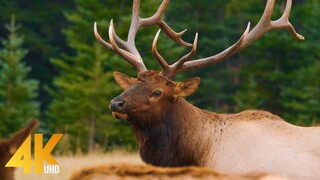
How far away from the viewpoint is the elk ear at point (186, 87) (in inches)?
348

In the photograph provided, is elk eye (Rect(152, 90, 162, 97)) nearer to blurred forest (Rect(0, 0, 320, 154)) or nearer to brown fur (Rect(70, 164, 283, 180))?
brown fur (Rect(70, 164, 283, 180))

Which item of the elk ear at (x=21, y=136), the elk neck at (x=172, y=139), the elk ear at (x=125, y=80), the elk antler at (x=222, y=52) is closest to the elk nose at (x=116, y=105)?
the elk neck at (x=172, y=139)

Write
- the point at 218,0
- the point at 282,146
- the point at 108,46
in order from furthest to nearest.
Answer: the point at 218,0
the point at 108,46
the point at 282,146

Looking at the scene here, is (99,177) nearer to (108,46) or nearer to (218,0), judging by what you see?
(108,46)

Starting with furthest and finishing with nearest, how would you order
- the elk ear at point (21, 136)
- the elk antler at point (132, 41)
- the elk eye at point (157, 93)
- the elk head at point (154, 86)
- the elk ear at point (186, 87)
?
the elk antler at point (132, 41) → the elk ear at point (186, 87) → the elk eye at point (157, 93) → the elk head at point (154, 86) → the elk ear at point (21, 136)

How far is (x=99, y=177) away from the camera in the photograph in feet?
13.1

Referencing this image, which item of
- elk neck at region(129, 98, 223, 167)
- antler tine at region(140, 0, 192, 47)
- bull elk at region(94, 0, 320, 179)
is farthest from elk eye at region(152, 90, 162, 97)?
antler tine at region(140, 0, 192, 47)

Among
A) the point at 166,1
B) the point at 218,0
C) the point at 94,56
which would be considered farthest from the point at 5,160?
the point at 218,0

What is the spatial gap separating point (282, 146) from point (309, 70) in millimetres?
22719

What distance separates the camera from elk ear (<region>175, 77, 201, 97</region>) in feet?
29.0

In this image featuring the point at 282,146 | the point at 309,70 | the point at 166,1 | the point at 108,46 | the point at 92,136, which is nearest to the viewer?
the point at 282,146

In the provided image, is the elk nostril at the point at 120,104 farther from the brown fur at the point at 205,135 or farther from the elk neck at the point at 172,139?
the elk neck at the point at 172,139

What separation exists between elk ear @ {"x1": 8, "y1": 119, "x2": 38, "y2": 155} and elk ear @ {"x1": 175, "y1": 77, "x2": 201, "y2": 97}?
4.90m

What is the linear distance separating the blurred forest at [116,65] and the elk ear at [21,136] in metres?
13.9
